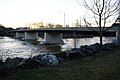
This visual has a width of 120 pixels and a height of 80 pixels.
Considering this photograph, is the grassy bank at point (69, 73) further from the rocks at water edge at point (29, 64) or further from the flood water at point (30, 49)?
the flood water at point (30, 49)

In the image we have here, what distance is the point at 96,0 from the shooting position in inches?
947

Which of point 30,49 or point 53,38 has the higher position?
point 53,38

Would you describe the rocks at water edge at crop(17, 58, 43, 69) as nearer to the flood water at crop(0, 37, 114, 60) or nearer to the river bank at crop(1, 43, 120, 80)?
the river bank at crop(1, 43, 120, 80)

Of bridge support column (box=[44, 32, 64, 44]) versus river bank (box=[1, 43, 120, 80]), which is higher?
river bank (box=[1, 43, 120, 80])

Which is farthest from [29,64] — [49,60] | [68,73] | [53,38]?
[53,38]

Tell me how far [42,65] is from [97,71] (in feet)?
8.40

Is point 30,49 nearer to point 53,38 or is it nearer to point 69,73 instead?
point 53,38

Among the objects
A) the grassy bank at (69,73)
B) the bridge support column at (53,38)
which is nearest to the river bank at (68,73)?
the grassy bank at (69,73)

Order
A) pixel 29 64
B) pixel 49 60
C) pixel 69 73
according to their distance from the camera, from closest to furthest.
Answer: pixel 69 73 < pixel 29 64 < pixel 49 60

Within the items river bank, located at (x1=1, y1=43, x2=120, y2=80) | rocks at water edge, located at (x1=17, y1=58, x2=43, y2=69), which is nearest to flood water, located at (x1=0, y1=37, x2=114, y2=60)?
rocks at water edge, located at (x1=17, y1=58, x2=43, y2=69)

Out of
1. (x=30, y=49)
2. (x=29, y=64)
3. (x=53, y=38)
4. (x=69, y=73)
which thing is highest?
(x=29, y=64)

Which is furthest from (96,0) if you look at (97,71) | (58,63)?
(97,71)

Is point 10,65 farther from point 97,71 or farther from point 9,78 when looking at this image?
point 97,71

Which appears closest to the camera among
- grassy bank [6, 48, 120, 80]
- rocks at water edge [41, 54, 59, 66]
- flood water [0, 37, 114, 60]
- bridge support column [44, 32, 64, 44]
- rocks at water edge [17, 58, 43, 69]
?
grassy bank [6, 48, 120, 80]
